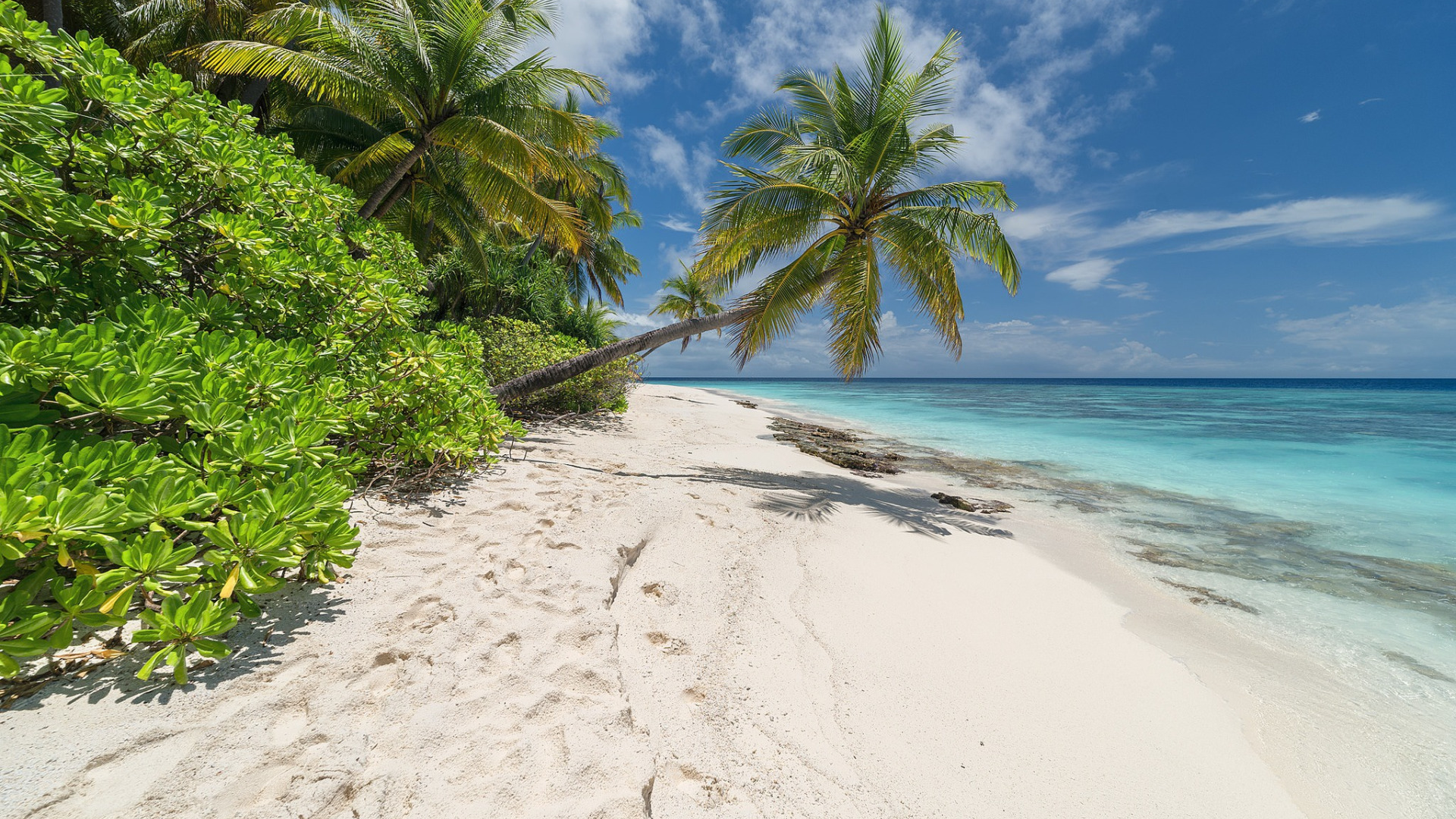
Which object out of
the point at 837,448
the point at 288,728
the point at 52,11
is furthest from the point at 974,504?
the point at 52,11

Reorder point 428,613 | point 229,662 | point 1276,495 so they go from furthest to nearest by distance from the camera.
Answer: point 1276,495
point 428,613
point 229,662

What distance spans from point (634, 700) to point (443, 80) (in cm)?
897

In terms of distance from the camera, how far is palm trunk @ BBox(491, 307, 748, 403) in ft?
21.9

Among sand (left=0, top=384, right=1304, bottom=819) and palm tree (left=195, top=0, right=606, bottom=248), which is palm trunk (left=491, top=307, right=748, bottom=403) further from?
sand (left=0, top=384, right=1304, bottom=819)

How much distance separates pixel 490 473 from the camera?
4.23m

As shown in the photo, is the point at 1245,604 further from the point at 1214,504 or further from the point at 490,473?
the point at 490,473

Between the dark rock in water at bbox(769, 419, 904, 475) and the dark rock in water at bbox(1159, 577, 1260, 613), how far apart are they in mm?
4528

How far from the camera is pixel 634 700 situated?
81.9 inches

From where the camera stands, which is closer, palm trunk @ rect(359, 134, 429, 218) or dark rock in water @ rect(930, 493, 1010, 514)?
dark rock in water @ rect(930, 493, 1010, 514)

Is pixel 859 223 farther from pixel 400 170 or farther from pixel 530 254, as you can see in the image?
pixel 530 254

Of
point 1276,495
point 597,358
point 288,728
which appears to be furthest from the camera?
point 1276,495

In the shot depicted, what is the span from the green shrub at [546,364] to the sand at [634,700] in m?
5.27

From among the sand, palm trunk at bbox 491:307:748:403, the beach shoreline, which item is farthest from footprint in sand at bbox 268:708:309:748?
palm trunk at bbox 491:307:748:403

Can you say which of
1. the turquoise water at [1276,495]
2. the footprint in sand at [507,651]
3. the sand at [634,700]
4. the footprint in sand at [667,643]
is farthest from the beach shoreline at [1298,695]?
the footprint in sand at [507,651]
